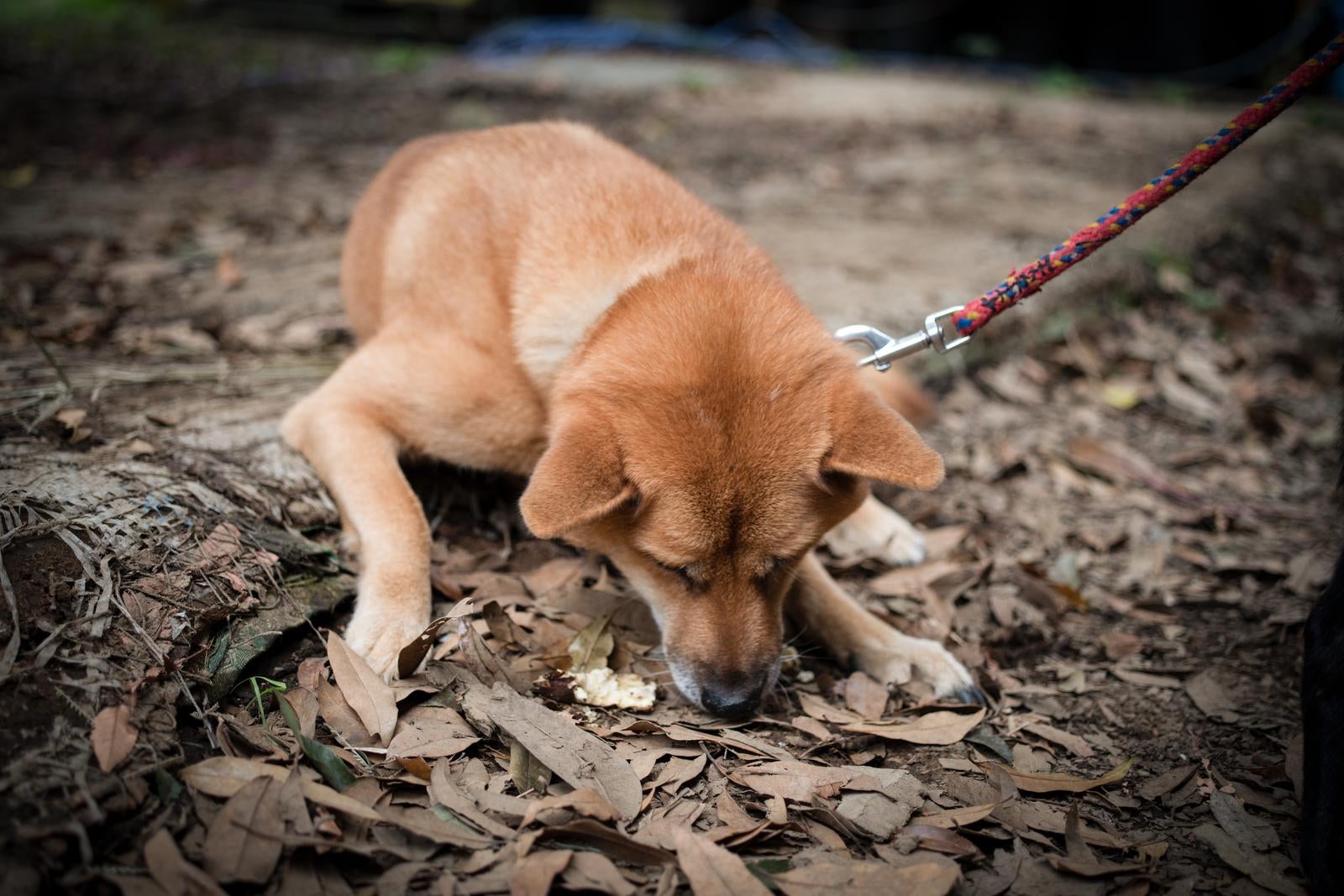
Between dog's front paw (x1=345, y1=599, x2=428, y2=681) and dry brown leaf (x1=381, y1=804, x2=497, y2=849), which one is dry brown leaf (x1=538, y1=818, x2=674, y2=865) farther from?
dog's front paw (x1=345, y1=599, x2=428, y2=681)

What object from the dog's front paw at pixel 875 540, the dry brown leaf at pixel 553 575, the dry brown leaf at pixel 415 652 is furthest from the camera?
the dog's front paw at pixel 875 540

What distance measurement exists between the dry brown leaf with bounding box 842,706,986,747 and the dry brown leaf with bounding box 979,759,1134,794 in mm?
140

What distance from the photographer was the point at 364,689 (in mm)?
2449

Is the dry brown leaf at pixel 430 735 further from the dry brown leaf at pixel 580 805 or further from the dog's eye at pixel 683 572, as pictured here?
the dog's eye at pixel 683 572

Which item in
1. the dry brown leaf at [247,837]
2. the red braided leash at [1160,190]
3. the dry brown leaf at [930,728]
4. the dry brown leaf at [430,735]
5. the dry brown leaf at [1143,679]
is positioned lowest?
the dry brown leaf at [1143,679]

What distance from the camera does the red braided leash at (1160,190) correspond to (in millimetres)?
2383

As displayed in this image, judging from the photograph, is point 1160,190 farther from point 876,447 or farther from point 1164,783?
point 1164,783

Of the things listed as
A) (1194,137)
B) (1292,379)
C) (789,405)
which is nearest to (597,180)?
(789,405)

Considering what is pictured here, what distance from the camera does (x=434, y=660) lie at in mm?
2623

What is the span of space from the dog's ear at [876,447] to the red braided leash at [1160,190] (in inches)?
20.5

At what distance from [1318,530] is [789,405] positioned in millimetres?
2877

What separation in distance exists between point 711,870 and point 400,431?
6.03ft

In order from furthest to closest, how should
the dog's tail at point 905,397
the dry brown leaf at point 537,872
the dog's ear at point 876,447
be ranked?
the dog's tail at point 905,397 < the dog's ear at point 876,447 < the dry brown leaf at point 537,872

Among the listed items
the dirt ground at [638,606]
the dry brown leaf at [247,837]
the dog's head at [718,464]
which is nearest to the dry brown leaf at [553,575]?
the dirt ground at [638,606]
